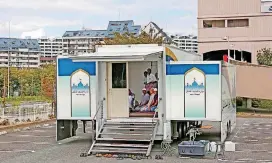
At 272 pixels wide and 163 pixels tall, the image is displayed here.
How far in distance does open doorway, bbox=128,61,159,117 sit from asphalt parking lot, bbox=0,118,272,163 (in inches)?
55.5

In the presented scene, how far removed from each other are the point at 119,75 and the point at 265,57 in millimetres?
35800

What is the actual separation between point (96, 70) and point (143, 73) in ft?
5.14

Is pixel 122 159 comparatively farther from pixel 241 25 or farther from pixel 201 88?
pixel 241 25

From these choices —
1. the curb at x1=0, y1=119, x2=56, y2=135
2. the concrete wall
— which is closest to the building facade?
the concrete wall

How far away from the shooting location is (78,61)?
46.1 feet

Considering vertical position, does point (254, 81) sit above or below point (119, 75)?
above

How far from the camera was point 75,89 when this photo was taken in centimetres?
1467

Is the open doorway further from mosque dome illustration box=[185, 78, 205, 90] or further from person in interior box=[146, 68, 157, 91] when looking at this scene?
mosque dome illustration box=[185, 78, 205, 90]

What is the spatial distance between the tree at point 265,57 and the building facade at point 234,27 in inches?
132

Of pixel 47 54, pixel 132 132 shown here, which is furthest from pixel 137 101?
pixel 47 54

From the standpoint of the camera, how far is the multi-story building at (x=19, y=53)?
125 m

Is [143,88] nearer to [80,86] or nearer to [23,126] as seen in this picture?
[80,86]

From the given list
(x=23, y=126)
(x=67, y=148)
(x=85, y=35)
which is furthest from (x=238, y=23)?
(x=85, y=35)

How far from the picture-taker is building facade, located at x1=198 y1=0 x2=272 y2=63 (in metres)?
54.4
